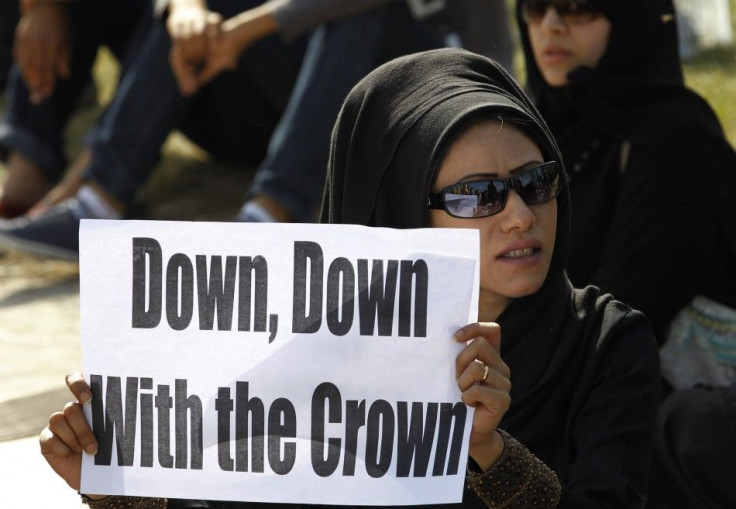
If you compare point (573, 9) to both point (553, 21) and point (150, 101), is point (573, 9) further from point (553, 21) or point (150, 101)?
point (150, 101)

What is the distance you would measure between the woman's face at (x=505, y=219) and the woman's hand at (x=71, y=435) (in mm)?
646

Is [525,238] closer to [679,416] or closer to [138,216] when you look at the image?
[679,416]

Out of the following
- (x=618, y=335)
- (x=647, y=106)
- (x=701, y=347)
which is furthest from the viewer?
(x=647, y=106)

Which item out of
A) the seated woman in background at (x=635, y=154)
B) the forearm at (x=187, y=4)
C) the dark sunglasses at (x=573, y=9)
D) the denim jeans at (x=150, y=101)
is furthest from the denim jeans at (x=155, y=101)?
the dark sunglasses at (x=573, y=9)

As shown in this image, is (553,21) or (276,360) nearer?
(276,360)

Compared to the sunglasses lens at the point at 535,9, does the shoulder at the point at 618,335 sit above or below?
below

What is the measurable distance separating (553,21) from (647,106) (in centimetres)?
36

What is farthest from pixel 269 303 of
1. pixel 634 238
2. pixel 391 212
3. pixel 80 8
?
pixel 80 8

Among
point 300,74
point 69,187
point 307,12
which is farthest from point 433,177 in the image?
point 69,187

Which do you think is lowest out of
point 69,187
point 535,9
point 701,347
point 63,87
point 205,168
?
point 205,168

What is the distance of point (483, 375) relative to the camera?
1847 mm

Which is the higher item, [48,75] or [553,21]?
[553,21]

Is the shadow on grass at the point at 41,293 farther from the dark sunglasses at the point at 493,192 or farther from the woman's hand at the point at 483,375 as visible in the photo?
the woman's hand at the point at 483,375

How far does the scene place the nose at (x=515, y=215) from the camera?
211cm
